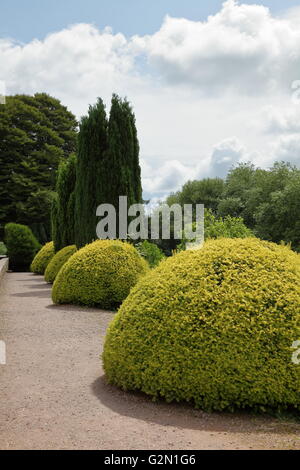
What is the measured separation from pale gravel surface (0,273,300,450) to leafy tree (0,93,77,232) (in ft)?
84.0

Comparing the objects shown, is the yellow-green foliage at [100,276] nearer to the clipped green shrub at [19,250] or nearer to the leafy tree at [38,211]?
the clipped green shrub at [19,250]

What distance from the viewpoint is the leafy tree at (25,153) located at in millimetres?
31469

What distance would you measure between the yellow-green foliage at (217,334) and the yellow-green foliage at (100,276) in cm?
512

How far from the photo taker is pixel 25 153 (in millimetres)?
33344

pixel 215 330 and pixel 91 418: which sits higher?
pixel 215 330

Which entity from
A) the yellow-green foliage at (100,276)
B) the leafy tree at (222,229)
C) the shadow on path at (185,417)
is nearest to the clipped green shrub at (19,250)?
the leafy tree at (222,229)

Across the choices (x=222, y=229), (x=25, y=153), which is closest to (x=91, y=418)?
(x=222, y=229)

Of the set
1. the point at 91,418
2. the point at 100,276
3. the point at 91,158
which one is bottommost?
the point at 91,418

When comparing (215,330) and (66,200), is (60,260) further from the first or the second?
(215,330)

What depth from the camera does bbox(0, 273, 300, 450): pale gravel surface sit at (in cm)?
364

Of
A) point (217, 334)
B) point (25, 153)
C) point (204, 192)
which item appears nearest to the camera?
point (217, 334)

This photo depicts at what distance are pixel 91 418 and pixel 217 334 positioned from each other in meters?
1.24
